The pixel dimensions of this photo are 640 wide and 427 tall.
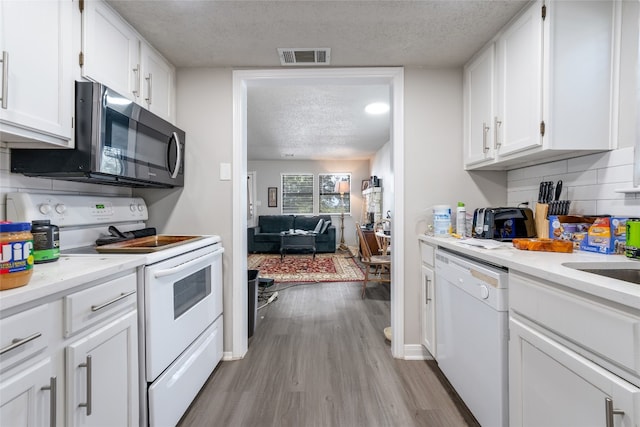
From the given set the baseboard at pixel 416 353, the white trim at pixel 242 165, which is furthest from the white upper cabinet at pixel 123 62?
the baseboard at pixel 416 353

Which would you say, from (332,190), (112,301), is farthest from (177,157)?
(332,190)

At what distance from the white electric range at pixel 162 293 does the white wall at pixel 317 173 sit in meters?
5.59

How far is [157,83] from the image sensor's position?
181 cm

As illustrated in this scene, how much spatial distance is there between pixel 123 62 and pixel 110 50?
0.09m

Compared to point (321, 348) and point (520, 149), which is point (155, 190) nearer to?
point (321, 348)

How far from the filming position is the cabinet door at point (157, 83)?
66.1 inches

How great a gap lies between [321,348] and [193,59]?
7.55 ft

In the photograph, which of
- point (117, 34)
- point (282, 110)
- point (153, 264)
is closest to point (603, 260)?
point (153, 264)

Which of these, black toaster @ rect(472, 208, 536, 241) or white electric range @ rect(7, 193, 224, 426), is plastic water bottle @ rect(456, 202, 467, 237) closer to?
black toaster @ rect(472, 208, 536, 241)

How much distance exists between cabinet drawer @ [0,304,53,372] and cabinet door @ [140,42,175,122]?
4.37 feet

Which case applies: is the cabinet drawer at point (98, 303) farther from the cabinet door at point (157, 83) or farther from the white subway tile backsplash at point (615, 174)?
the white subway tile backsplash at point (615, 174)


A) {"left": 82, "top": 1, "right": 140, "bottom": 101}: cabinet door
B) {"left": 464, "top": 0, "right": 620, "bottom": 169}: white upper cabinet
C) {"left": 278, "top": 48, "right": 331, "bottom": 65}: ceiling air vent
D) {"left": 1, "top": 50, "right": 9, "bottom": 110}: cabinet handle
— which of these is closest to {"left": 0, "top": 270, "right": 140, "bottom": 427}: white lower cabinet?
{"left": 1, "top": 50, "right": 9, "bottom": 110}: cabinet handle

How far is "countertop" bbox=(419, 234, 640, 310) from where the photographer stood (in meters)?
0.68

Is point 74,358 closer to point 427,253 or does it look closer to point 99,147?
point 99,147
